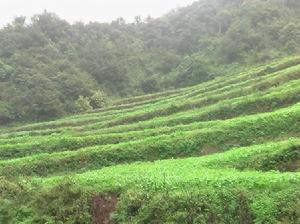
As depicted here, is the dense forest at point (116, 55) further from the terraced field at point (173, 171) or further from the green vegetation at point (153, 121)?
the terraced field at point (173, 171)

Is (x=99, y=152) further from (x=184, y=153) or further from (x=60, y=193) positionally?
(x=60, y=193)

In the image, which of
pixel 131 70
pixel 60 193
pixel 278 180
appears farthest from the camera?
pixel 131 70

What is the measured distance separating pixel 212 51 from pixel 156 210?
7304 cm

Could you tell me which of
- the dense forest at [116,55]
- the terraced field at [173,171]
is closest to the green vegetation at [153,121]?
the terraced field at [173,171]

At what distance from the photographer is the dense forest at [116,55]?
77.4 m

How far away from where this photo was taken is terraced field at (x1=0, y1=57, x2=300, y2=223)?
78.1ft

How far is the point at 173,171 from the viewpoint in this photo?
1179 inches

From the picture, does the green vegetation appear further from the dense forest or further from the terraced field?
the dense forest

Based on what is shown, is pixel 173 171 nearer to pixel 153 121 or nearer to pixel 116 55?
pixel 153 121

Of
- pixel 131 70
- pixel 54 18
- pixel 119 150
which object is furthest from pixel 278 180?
pixel 54 18

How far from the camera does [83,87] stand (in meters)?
80.5

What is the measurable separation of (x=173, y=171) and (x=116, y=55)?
68.2 metres

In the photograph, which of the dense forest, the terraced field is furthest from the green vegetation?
the dense forest

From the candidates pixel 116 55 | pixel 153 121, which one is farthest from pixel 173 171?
pixel 116 55
